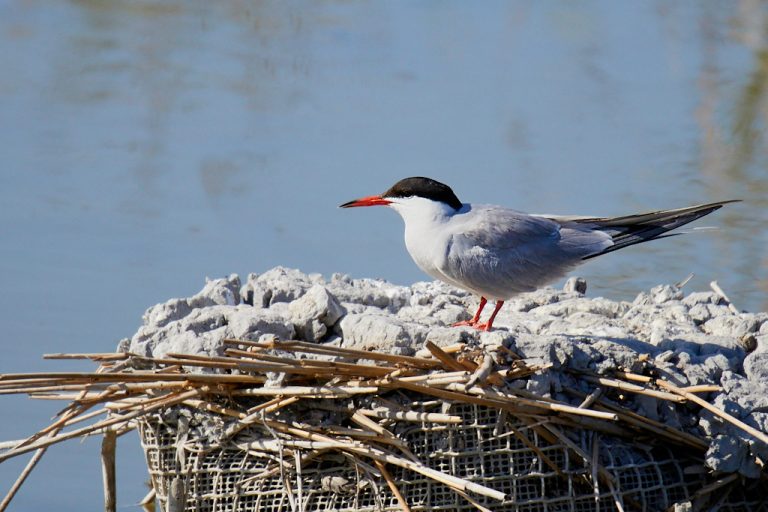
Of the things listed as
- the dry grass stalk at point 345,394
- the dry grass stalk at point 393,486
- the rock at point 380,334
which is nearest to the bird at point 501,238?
the rock at point 380,334

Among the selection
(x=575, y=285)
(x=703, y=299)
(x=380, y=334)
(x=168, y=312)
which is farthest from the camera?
(x=575, y=285)

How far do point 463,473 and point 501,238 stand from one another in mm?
960

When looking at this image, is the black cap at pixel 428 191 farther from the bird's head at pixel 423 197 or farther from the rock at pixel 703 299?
the rock at pixel 703 299

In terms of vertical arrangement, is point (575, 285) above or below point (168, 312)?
below

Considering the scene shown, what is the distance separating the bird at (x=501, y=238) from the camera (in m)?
5.50

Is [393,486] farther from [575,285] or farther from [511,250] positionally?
[575,285]

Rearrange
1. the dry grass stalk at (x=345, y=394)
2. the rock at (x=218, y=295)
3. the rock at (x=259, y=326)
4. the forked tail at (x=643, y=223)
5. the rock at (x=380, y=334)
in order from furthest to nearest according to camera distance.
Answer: the rock at (x=218, y=295)
the forked tail at (x=643, y=223)
the rock at (x=259, y=326)
the rock at (x=380, y=334)
the dry grass stalk at (x=345, y=394)

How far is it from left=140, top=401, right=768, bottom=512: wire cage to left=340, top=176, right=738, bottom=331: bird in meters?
0.57

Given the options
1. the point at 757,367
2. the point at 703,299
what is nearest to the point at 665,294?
the point at 703,299

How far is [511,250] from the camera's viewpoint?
5.54 m

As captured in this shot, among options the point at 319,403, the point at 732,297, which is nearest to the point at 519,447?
the point at 319,403

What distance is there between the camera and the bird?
5.50 metres

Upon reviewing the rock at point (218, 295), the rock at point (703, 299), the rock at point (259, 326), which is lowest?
the rock at point (703, 299)

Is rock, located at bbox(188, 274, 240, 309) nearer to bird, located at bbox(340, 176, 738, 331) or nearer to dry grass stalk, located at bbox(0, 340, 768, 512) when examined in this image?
dry grass stalk, located at bbox(0, 340, 768, 512)
